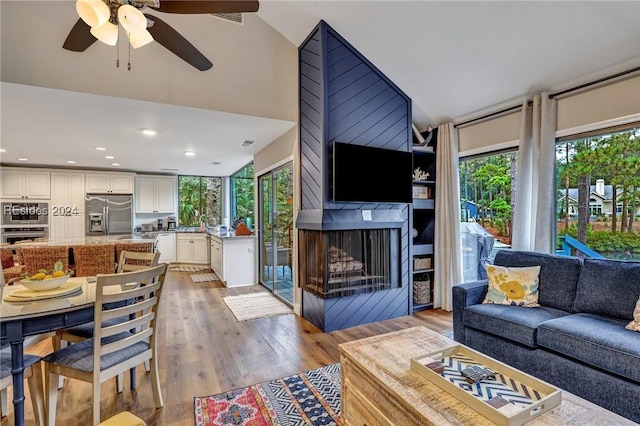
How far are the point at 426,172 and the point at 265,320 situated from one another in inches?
115

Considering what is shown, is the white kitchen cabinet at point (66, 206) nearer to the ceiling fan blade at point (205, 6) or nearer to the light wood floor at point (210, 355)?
the light wood floor at point (210, 355)

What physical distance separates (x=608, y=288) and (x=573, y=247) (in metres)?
0.86

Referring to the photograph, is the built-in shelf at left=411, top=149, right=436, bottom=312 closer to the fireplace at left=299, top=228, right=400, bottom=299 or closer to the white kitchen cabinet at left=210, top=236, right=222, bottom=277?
the fireplace at left=299, top=228, right=400, bottom=299

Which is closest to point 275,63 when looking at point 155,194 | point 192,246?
point 192,246

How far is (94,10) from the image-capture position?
5.55 feet

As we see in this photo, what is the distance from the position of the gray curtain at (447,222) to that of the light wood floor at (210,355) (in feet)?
1.17

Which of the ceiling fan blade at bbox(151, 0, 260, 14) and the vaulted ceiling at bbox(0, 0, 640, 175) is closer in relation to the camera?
the ceiling fan blade at bbox(151, 0, 260, 14)

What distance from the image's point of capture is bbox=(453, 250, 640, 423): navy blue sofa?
1862 mm

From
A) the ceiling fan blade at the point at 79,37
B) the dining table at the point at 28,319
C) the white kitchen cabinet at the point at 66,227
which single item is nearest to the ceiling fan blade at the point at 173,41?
the ceiling fan blade at the point at 79,37

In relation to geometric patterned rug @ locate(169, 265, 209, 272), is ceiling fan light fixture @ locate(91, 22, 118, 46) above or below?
above

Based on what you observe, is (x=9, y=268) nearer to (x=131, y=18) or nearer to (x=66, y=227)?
(x=66, y=227)

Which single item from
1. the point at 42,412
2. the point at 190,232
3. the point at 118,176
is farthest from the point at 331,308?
the point at 118,176

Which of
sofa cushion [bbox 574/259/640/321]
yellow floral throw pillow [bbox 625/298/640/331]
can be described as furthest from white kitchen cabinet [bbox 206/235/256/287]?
yellow floral throw pillow [bbox 625/298/640/331]

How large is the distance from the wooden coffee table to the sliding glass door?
2.66 m
